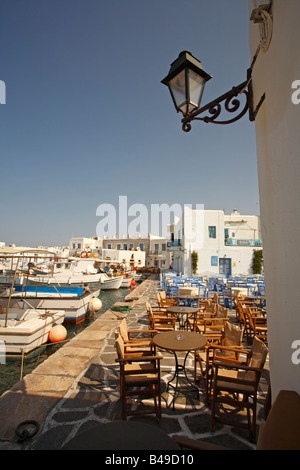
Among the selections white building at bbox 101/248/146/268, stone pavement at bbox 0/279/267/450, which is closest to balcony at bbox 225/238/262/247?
stone pavement at bbox 0/279/267/450

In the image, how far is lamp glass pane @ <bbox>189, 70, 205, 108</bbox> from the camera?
107 inches

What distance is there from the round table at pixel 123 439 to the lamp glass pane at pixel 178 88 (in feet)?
10.3

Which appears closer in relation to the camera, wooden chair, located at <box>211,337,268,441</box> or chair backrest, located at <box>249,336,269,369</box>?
wooden chair, located at <box>211,337,268,441</box>

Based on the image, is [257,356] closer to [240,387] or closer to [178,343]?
[240,387]

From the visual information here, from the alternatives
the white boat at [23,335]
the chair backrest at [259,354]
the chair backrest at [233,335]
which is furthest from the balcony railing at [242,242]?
the chair backrest at [259,354]

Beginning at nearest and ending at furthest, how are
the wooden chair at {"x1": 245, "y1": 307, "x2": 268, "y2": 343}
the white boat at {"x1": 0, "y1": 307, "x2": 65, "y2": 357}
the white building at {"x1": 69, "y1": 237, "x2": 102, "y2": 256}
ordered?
the wooden chair at {"x1": 245, "y1": 307, "x2": 268, "y2": 343} → the white boat at {"x1": 0, "y1": 307, "x2": 65, "y2": 357} → the white building at {"x1": 69, "y1": 237, "x2": 102, "y2": 256}

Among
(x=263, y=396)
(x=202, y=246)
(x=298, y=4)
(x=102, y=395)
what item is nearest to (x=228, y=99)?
(x=298, y=4)

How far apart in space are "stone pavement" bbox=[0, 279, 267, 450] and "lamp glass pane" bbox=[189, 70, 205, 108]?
12.7 feet

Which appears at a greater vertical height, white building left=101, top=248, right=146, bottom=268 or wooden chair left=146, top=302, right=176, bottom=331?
white building left=101, top=248, right=146, bottom=268

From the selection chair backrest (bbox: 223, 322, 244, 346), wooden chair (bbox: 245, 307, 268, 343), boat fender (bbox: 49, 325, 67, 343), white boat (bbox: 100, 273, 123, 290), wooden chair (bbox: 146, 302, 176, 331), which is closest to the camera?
chair backrest (bbox: 223, 322, 244, 346)

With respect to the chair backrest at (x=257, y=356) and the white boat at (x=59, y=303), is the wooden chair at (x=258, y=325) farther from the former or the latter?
the white boat at (x=59, y=303)

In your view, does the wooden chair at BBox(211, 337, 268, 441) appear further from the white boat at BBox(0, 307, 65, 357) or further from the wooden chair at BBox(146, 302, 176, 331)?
the white boat at BBox(0, 307, 65, 357)

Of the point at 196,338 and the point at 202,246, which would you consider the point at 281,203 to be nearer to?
the point at 196,338

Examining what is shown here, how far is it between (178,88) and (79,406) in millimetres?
4310
